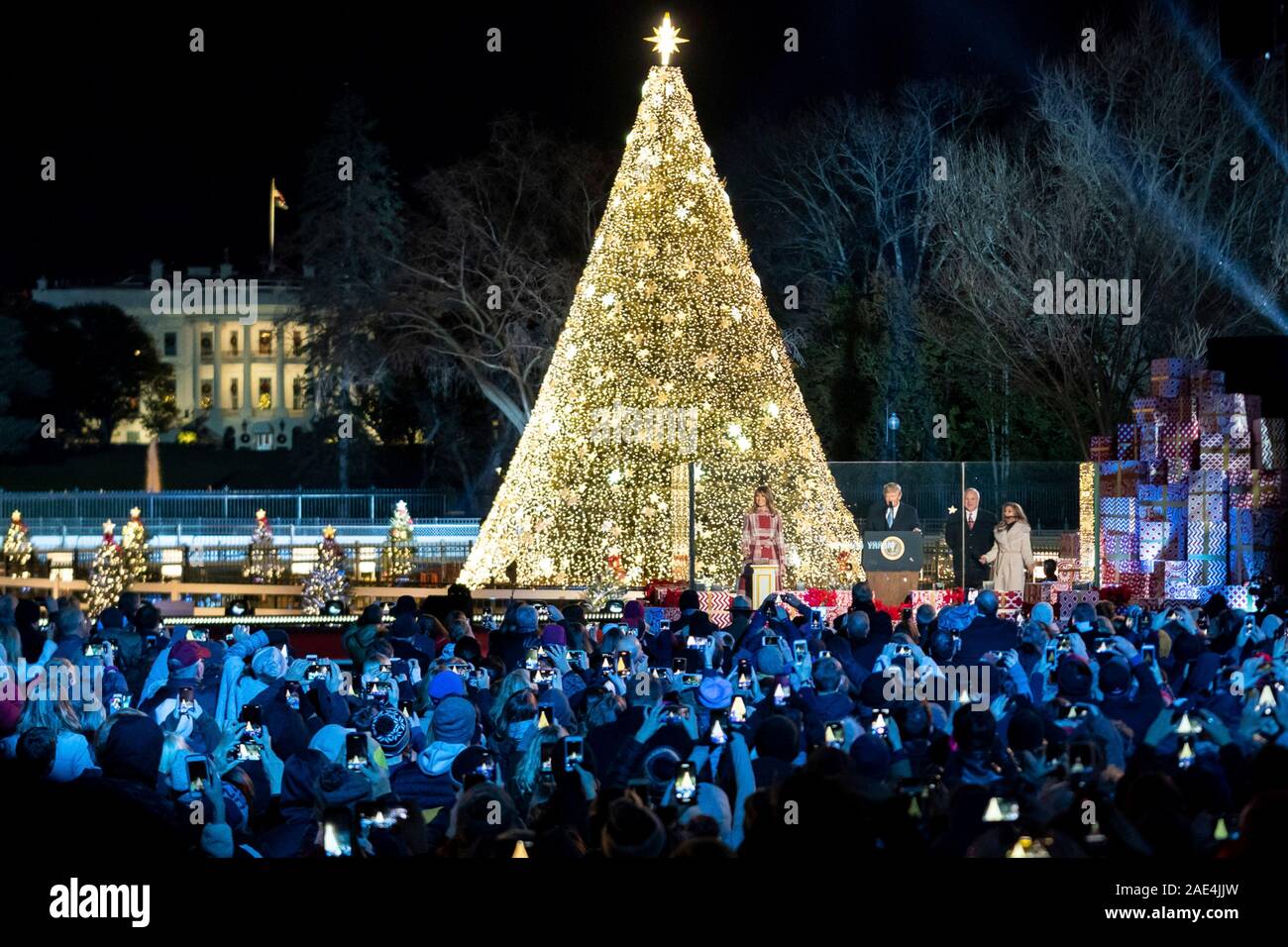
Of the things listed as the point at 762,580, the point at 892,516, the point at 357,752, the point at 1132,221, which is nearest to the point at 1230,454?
the point at 892,516

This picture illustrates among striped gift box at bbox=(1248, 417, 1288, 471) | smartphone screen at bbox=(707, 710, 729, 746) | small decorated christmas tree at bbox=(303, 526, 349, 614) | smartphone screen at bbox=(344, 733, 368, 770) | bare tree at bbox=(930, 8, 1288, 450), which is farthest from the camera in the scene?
bare tree at bbox=(930, 8, 1288, 450)

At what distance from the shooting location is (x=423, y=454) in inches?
2440

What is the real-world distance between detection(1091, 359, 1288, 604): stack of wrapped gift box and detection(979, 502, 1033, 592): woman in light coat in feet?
5.58

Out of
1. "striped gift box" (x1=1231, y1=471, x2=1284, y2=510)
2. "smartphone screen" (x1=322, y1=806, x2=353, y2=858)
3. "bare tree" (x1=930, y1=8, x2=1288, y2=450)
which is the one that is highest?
"bare tree" (x1=930, y1=8, x2=1288, y2=450)

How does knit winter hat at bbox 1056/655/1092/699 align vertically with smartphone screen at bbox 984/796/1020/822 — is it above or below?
above

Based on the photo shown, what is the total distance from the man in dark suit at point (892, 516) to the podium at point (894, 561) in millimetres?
157

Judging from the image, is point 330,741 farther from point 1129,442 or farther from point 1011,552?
point 1129,442

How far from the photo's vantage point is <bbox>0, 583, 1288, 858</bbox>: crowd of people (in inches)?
270

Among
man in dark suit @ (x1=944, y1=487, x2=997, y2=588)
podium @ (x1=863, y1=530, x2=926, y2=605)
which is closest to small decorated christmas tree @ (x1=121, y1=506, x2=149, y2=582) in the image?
podium @ (x1=863, y1=530, x2=926, y2=605)

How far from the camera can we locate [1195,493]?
2056 centimetres

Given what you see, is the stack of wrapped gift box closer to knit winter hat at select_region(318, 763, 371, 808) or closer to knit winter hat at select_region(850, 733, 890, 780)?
knit winter hat at select_region(850, 733, 890, 780)

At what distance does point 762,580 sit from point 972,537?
98.1 inches

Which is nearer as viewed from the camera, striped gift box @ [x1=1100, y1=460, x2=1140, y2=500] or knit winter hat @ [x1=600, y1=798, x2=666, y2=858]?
knit winter hat @ [x1=600, y1=798, x2=666, y2=858]
